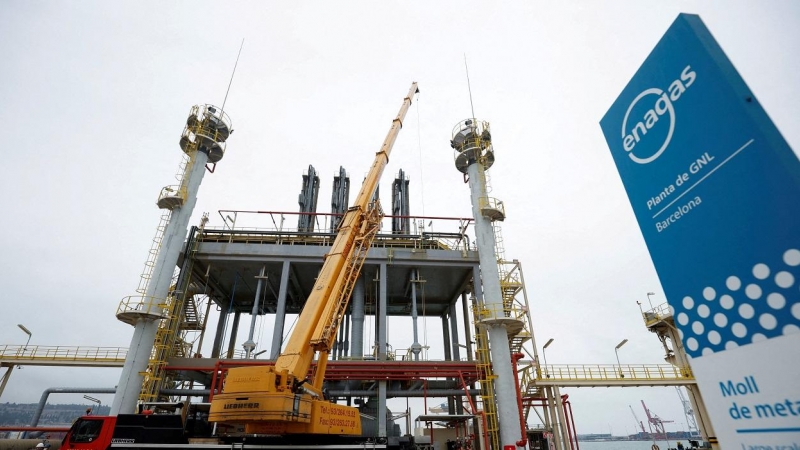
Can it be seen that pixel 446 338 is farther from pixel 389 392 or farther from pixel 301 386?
pixel 301 386


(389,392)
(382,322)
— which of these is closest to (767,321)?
(389,392)

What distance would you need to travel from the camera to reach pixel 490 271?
2811cm

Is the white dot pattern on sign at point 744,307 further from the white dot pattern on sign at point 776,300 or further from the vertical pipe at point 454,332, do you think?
the vertical pipe at point 454,332

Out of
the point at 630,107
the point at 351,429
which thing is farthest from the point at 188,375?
the point at 630,107

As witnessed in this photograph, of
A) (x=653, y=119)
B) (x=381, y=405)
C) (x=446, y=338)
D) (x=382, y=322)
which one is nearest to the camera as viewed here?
(x=653, y=119)

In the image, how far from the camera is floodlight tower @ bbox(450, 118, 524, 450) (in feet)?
80.3

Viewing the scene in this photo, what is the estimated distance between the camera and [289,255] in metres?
29.7

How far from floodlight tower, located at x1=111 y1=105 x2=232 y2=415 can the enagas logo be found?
1122 inches

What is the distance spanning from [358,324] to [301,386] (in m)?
16.1

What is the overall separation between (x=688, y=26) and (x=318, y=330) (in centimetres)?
1421

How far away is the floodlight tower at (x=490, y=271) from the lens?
24.5m

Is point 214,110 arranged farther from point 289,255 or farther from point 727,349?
point 727,349

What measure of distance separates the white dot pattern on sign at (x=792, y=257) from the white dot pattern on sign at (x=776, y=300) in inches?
9.6

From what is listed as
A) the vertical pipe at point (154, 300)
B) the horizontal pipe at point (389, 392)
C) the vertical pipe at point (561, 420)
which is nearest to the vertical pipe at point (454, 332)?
the horizontal pipe at point (389, 392)
